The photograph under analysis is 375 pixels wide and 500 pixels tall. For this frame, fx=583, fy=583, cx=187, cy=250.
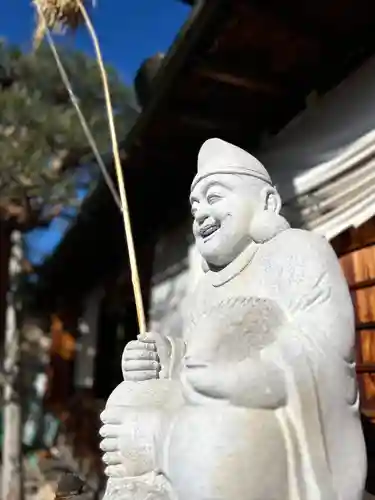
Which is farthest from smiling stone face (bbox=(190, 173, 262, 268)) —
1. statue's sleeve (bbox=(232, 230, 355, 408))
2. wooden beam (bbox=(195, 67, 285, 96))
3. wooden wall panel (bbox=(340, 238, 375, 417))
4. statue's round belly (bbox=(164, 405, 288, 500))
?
wooden wall panel (bbox=(340, 238, 375, 417))

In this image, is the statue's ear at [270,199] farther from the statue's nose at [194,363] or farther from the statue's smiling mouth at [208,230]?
the statue's nose at [194,363]

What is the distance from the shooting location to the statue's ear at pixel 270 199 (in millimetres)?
1962

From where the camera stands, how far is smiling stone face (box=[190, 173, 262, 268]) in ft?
6.25

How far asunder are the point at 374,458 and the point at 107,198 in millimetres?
3083

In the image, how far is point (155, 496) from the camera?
158 centimetres

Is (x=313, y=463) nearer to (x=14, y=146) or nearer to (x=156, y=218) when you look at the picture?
(x=156, y=218)


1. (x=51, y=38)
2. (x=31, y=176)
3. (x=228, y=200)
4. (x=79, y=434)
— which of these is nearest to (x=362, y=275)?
(x=228, y=200)

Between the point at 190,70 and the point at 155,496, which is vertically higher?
the point at 190,70

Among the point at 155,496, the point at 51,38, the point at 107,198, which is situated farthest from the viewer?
the point at 107,198

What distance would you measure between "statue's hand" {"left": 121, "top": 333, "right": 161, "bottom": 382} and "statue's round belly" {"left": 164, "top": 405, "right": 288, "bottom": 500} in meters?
0.37

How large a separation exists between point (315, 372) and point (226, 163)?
0.77m

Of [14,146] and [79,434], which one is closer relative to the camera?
[14,146]

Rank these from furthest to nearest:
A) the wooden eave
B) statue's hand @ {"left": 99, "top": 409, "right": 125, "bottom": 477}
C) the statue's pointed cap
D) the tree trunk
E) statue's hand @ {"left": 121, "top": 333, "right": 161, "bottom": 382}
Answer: the tree trunk
the wooden eave
the statue's pointed cap
statue's hand @ {"left": 121, "top": 333, "right": 161, "bottom": 382}
statue's hand @ {"left": 99, "top": 409, "right": 125, "bottom": 477}

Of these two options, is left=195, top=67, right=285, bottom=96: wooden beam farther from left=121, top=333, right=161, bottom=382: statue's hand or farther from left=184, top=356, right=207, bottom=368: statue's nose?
left=184, top=356, right=207, bottom=368: statue's nose
